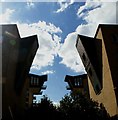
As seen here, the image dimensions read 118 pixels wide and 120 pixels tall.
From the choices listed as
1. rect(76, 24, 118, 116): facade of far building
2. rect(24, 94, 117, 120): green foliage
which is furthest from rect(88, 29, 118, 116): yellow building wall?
rect(24, 94, 117, 120): green foliage

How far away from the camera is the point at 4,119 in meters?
20.5

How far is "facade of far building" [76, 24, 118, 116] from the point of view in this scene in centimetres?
2402

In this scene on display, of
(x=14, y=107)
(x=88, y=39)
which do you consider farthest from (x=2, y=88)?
(x=88, y=39)

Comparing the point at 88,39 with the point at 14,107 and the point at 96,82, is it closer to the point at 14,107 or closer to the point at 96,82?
the point at 96,82

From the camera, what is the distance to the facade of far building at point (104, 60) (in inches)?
945

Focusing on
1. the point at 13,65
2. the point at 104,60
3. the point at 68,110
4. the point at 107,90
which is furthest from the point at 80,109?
the point at 13,65

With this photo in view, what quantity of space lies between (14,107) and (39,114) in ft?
9.18

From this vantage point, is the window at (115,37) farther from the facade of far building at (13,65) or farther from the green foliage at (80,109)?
the facade of far building at (13,65)

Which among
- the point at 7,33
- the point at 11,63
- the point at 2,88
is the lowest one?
the point at 2,88

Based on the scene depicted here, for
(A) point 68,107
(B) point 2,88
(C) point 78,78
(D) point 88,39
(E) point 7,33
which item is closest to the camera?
(B) point 2,88

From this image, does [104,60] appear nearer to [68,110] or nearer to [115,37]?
[115,37]

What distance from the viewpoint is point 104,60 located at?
1013 inches

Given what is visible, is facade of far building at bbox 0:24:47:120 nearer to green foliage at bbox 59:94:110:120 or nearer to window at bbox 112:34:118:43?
green foliage at bbox 59:94:110:120

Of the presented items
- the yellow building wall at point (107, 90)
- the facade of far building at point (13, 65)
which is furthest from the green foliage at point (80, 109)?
the facade of far building at point (13, 65)
